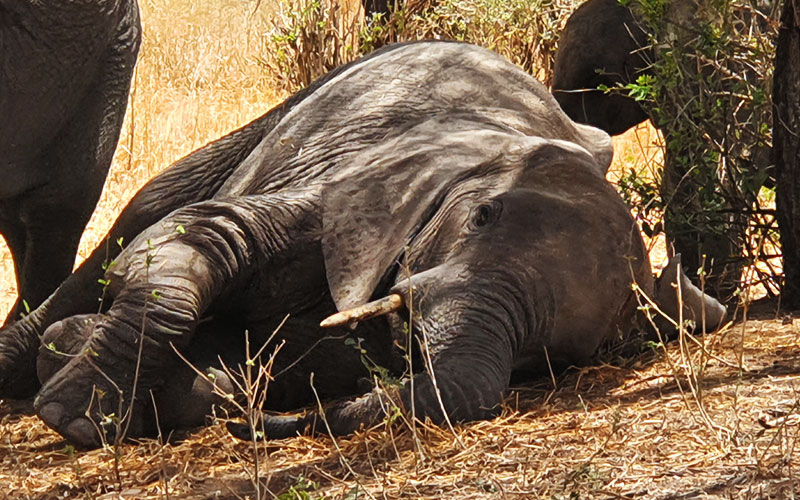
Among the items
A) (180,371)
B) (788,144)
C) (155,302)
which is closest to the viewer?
(155,302)

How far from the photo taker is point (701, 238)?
6.05m

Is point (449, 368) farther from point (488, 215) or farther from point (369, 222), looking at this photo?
point (369, 222)

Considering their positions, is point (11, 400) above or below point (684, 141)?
below

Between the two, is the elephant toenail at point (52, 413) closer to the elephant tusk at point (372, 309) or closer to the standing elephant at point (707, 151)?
the elephant tusk at point (372, 309)

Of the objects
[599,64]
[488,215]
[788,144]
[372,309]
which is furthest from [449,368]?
[599,64]

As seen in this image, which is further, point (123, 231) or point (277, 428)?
point (123, 231)

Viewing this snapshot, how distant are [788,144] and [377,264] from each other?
169cm

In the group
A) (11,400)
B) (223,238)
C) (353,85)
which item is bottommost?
(11,400)

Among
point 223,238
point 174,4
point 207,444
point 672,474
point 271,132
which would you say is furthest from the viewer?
point 174,4

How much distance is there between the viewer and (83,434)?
428 cm

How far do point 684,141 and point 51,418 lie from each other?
2.82 metres

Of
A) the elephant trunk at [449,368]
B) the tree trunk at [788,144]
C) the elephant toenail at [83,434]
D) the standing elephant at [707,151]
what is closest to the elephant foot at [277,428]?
the elephant trunk at [449,368]

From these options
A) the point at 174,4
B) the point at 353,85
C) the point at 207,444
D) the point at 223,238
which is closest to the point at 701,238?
the point at 353,85

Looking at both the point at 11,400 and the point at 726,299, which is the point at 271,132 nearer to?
the point at 11,400
